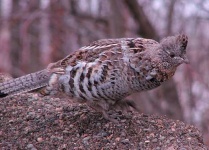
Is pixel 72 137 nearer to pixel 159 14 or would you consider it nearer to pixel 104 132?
pixel 104 132

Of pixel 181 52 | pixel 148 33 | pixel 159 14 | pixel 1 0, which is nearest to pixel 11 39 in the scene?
pixel 1 0

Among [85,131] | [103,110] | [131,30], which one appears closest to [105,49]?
[103,110]

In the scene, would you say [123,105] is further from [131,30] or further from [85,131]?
[131,30]

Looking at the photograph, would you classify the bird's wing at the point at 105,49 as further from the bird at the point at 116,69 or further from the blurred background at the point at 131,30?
the blurred background at the point at 131,30

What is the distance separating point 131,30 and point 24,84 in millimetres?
4841

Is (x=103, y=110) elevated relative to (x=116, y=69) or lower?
lower

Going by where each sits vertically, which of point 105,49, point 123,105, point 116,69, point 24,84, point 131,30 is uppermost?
point 105,49

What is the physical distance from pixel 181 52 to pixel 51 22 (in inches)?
222

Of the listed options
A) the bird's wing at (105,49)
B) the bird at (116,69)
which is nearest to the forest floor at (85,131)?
the bird at (116,69)

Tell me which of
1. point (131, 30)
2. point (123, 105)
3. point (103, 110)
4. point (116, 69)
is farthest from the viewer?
point (131, 30)

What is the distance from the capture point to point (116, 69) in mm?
5172

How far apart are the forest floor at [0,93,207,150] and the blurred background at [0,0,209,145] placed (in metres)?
3.70

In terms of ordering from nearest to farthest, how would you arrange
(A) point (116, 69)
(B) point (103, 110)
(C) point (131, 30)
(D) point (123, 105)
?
(A) point (116, 69) < (B) point (103, 110) < (D) point (123, 105) < (C) point (131, 30)

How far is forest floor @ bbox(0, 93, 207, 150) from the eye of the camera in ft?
16.4
